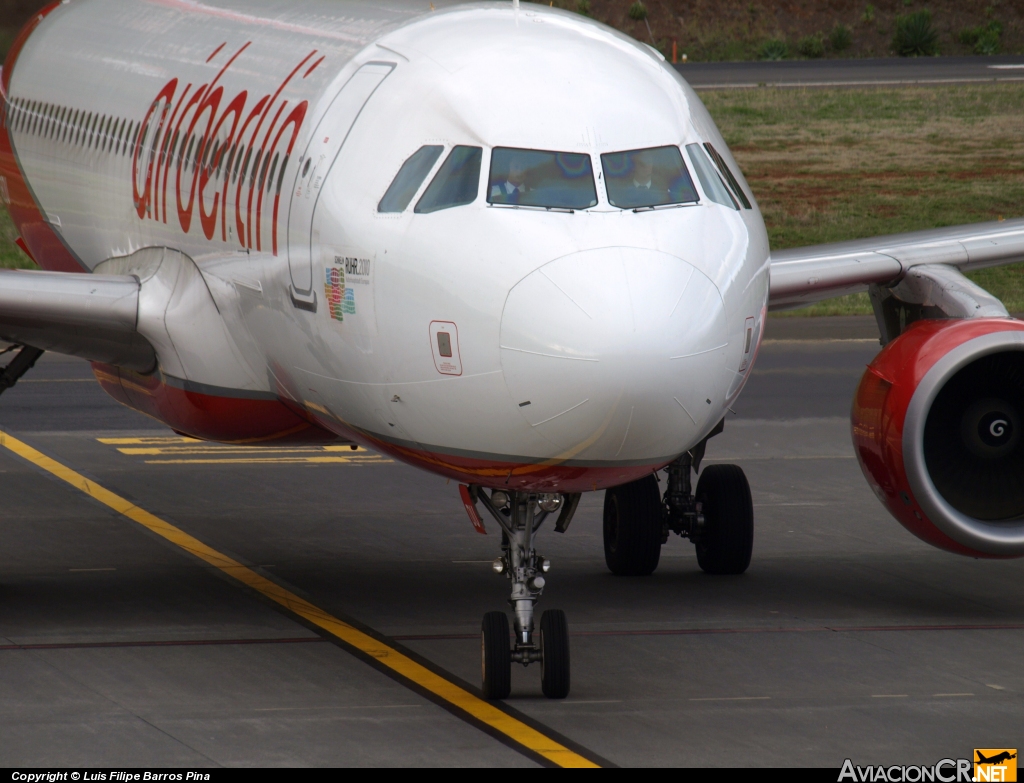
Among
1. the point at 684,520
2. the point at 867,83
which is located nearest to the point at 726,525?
the point at 684,520

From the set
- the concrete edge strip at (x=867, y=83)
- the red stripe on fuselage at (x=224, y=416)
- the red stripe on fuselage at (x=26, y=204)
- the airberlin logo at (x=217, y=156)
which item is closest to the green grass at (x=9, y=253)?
the red stripe on fuselage at (x=26, y=204)

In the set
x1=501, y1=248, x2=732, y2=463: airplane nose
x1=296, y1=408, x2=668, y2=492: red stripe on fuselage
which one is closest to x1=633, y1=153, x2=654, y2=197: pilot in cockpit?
x1=501, y1=248, x2=732, y2=463: airplane nose

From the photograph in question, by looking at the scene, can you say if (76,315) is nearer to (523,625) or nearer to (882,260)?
(523,625)

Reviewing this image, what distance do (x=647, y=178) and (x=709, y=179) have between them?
1.78 ft

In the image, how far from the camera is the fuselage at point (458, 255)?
9086 mm

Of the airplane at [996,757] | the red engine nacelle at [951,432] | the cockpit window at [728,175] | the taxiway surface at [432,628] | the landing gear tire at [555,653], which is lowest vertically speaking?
the taxiway surface at [432,628]

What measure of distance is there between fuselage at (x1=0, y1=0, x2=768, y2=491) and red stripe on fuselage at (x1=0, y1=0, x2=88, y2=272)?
3416 millimetres

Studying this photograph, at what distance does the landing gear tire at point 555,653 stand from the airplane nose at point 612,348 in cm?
132

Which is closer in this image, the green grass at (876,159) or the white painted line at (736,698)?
the white painted line at (736,698)

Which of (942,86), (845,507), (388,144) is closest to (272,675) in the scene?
(388,144)

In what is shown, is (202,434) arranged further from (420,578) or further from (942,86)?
(942,86)

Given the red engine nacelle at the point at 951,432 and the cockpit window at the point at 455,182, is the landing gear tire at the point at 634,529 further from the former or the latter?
the cockpit window at the point at 455,182

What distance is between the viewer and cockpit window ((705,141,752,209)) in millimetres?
10391

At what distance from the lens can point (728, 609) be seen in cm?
1286
